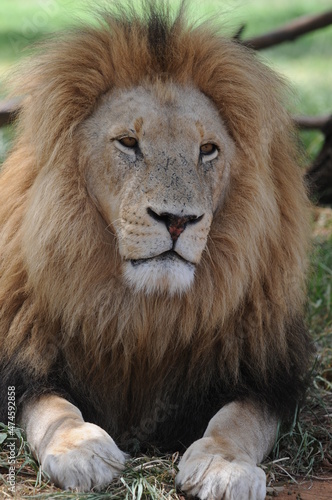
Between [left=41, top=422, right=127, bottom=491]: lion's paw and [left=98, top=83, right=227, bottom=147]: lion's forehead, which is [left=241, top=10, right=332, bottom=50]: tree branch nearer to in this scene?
[left=98, top=83, right=227, bottom=147]: lion's forehead

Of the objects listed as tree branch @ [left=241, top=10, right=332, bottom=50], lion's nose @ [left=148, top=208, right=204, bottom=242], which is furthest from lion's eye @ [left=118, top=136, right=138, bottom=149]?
tree branch @ [left=241, top=10, right=332, bottom=50]

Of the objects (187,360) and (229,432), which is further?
(187,360)

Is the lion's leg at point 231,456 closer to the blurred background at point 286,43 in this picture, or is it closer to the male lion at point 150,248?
the male lion at point 150,248

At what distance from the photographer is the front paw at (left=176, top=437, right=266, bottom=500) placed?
2736 mm

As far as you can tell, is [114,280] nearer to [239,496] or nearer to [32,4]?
[239,496]

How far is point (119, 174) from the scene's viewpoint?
309 cm

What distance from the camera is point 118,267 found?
10.2 ft

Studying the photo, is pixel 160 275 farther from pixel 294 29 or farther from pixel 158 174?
pixel 294 29

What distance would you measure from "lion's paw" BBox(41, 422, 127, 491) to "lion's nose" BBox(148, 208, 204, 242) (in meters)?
0.75

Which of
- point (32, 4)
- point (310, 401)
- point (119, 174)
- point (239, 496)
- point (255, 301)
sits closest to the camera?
point (239, 496)

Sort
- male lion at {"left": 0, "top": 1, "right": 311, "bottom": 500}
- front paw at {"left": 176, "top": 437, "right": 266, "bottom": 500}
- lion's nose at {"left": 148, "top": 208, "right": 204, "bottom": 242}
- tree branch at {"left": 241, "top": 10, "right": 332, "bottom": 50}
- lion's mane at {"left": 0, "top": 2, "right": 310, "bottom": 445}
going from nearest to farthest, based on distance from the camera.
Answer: front paw at {"left": 176, "top": 437, "right": 266, "bottom": 500} < lion's nose at {"left": 148, "top": 208, "right": 204, "bottom": 242} < male lion at {"left": 0, "top": 1, "right": 311, "bottom": 500} < lion's mane at {"left": 0, "top": 2, "right": 310, "bottom": 445} < tree branch at {"left": 241, "top": 10, "right": 332, "bottom": 50}

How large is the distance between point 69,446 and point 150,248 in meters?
0.73

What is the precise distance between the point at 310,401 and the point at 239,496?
140 cm

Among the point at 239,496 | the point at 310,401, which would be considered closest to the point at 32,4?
the point at 310,401
